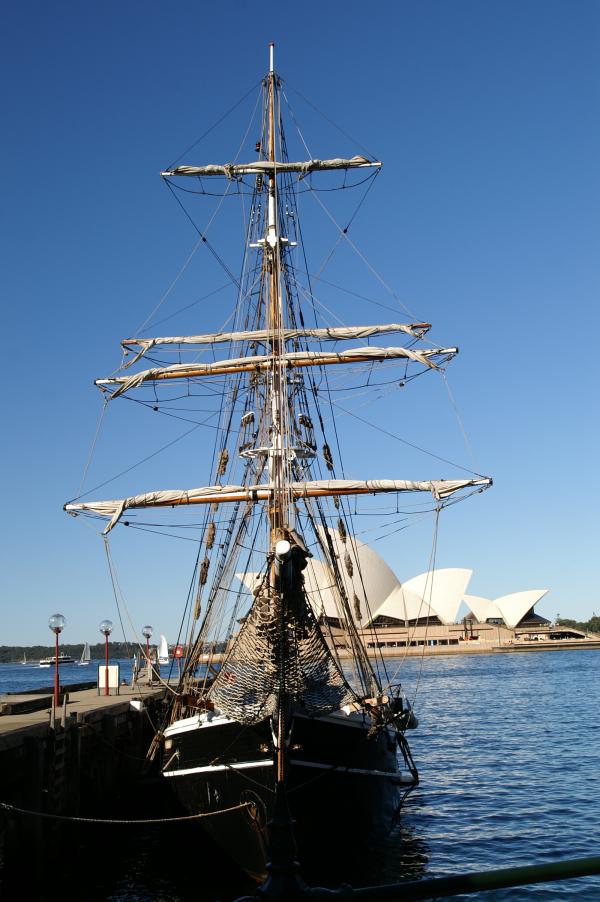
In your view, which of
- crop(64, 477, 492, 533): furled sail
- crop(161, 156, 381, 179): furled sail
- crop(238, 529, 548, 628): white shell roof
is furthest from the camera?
crop(238, 529, 548, 628): white shell roof

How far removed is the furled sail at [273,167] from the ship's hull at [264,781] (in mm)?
16359

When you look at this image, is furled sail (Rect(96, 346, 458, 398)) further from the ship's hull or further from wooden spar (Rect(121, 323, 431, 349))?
the ship's hull

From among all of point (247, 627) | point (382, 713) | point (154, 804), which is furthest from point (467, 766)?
point (247, 627)

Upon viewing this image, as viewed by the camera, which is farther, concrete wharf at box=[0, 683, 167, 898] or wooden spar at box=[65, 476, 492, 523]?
wooden spar at box=[65, 476, 492, 523]

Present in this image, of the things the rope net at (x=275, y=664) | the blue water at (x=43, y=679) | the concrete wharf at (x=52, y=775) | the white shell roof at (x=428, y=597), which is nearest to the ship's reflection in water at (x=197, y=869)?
the concrete wharf at (x=52, y=775)

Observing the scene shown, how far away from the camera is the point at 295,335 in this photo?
23422 millimetres

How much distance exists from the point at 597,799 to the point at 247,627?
1193 centimetres

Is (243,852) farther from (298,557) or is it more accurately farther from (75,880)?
(298,557)

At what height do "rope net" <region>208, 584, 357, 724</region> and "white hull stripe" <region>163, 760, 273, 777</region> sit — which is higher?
"rope net" <region>208, 584, 357, 724</region>

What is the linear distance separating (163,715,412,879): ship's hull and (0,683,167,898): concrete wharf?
2.26 metres

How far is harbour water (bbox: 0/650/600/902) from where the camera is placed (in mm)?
14413

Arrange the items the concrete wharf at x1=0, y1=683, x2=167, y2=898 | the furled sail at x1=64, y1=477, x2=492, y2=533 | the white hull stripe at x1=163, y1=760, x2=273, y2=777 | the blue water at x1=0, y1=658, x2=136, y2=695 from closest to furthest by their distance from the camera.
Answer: the concrete wharf at x1=0, y1=683, x2=167, y2=898 < the white hull stripe at x1=163, y1=760, x2=273, y2=777 < the furled sail at x1=64, y1=477, x2=492, y2=533 < the blue water at x1=0, y1=658, x2=136, y2=695

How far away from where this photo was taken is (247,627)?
12758 millimetres

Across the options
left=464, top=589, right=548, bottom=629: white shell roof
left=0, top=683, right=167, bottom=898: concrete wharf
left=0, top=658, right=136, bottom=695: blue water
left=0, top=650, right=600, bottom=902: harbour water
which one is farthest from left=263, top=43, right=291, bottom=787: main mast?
left=464, top=589, right=548, bottom=629: white shell roof
